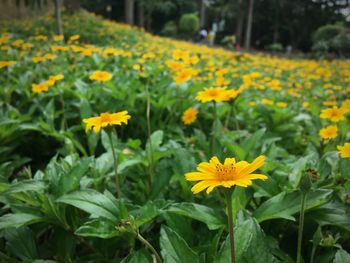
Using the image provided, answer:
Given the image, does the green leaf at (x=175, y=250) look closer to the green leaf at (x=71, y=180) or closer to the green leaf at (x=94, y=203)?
the green leaf at (x=94, y=203)

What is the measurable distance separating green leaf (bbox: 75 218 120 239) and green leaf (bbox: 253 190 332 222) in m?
0.49

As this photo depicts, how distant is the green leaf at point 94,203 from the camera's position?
46.0 inches

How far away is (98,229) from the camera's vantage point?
1102 millimetres

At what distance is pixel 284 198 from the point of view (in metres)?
1.22

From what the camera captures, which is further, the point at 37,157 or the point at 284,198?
the point at 37,157

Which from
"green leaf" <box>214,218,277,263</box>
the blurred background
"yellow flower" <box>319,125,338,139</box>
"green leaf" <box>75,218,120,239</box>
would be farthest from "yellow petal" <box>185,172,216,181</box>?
the blurred background

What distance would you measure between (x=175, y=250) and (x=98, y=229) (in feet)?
0.85

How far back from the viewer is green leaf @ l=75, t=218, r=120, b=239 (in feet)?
3.50

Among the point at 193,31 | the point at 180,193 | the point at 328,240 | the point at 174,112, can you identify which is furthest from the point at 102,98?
the point at 193,31

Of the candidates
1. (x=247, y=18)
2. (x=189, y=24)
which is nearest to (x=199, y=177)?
(x=189, y=24)

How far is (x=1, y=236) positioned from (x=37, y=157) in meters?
1.06

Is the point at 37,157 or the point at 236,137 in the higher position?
the point at 236,137

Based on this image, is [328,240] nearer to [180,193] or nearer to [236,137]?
[180,193]

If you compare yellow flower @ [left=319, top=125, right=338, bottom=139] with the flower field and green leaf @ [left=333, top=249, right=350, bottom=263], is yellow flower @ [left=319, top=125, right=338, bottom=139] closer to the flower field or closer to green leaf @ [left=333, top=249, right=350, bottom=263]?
the flower field
